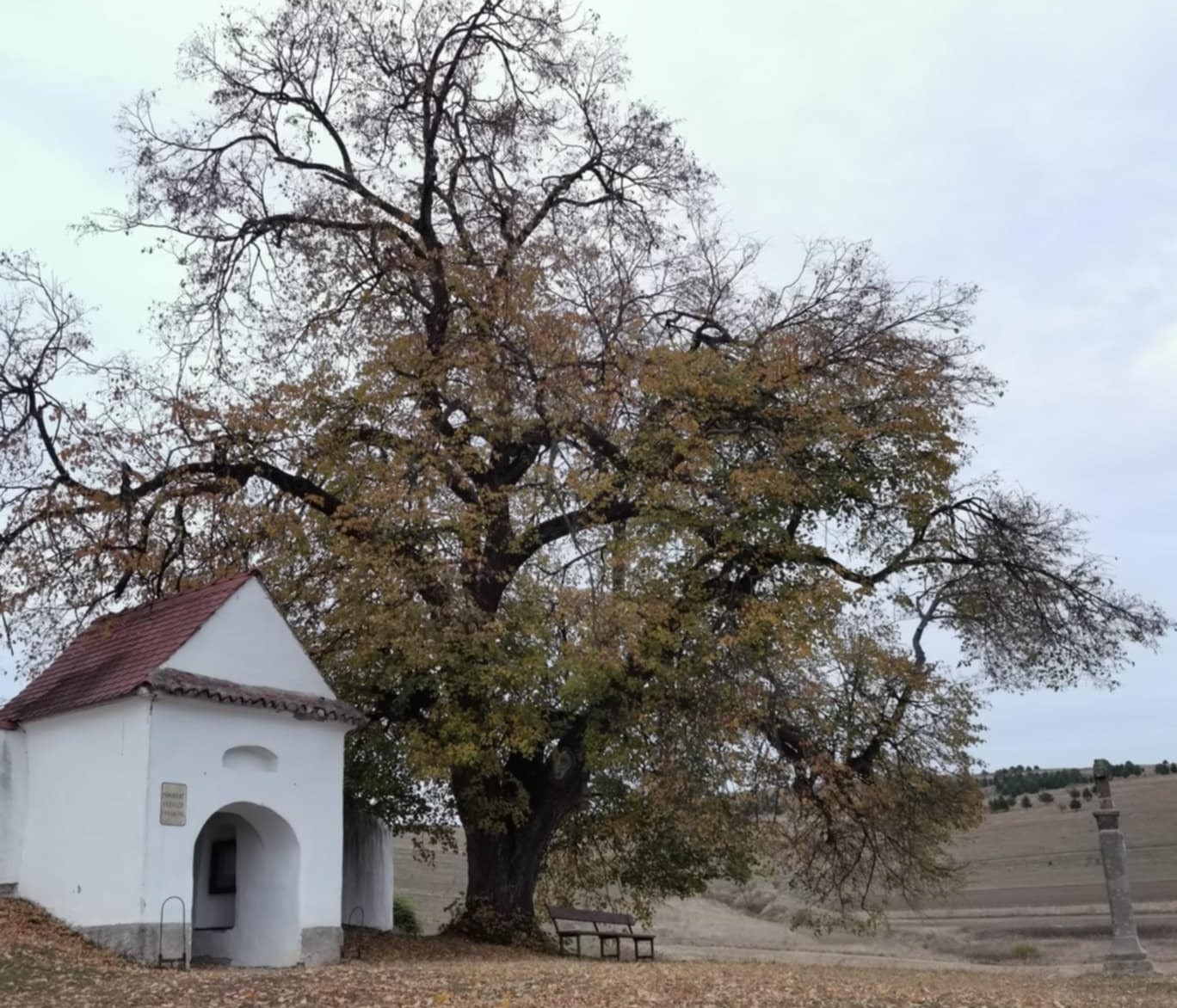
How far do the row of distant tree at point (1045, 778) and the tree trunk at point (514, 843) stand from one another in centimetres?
4087

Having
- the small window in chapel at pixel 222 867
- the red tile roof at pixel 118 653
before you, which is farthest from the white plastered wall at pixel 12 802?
the small window in chapel at pixel 222 867

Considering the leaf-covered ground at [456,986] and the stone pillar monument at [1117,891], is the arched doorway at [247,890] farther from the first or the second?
the stone pillar monument at [1117,891]

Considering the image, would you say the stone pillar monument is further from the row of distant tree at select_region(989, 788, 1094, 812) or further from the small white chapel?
the row of distant tree at select_region(989, 788, 1094, 812)

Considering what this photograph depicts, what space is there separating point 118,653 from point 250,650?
197 centimetres

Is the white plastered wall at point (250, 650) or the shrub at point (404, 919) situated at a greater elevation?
the white plastered wall at point (250, 650)

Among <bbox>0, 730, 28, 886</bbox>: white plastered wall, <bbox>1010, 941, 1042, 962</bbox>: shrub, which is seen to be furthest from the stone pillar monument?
<bbox>0, 730, 28, 886</bbox>: white plastered wall

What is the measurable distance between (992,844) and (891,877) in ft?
113

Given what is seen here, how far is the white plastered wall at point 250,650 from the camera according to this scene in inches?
639

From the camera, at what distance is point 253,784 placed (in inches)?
636

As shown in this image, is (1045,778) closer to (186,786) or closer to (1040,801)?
(1040,801)

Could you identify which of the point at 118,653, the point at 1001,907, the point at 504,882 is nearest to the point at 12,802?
the point at 118,653

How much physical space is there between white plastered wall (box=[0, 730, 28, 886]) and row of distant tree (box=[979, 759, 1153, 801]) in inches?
1916

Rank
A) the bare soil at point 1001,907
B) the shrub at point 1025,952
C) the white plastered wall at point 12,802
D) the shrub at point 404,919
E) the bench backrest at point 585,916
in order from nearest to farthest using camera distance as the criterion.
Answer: the white plastered wall at point 12,802
the bench backrest at point 585,916
the shrub at point 404,919
the shrub at point 1025,952
the bare soil at point 1001,907

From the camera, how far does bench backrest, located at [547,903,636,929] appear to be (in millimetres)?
21797
